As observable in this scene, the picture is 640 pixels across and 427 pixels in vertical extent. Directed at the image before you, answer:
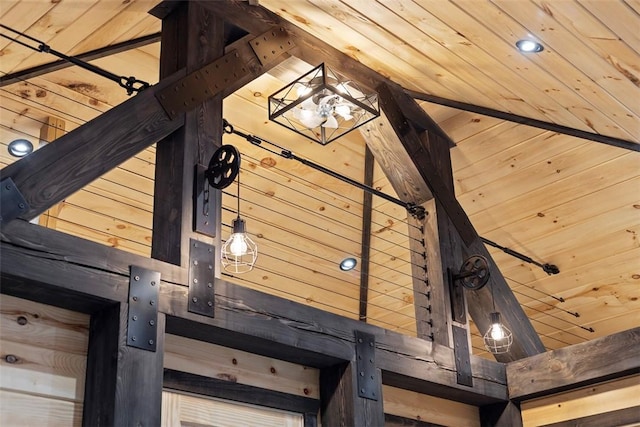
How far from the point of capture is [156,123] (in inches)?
134

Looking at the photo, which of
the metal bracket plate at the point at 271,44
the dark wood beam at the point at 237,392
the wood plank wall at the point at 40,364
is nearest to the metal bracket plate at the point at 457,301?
the dark wood beam at the point at 237,392

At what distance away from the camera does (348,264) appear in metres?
5.84

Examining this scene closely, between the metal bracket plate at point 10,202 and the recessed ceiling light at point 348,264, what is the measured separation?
3181 millimetres

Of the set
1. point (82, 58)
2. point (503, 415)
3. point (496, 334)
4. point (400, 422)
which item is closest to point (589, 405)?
point (503, 415)

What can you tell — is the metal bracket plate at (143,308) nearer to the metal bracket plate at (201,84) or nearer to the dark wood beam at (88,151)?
the dark wood beam at (88,151)

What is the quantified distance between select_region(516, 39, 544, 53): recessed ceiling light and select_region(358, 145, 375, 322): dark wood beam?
1.87 metres

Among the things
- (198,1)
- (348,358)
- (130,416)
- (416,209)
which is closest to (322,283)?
(416,209)

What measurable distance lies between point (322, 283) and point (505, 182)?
Result: 1451 mm

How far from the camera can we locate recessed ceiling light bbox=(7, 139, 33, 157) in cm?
448

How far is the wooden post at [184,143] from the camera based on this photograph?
3.34 meters

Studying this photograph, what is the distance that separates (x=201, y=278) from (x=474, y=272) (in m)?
1.54

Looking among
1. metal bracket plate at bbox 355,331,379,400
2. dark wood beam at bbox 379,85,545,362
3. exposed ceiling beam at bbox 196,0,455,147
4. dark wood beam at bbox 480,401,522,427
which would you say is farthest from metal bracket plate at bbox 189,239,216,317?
dark wood beam at bbox 480,401,522,427

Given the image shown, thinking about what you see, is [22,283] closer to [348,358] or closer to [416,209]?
[348,358]

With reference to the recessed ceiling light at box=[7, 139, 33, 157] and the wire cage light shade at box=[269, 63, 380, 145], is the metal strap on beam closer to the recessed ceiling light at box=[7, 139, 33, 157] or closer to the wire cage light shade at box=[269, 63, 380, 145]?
the wire cage light shade at box=[269, 63, 380, 145]
